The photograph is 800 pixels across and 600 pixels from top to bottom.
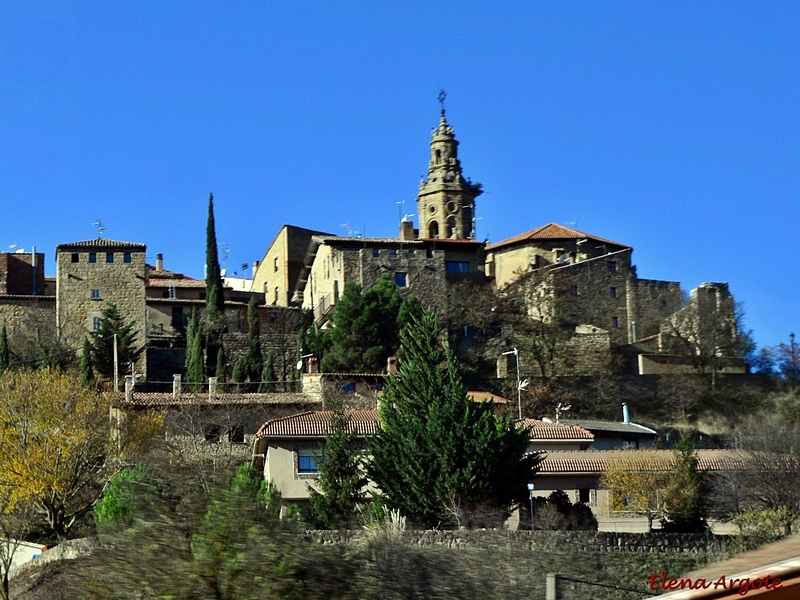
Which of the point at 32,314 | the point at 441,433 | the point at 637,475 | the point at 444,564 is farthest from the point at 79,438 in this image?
the point at 32,314

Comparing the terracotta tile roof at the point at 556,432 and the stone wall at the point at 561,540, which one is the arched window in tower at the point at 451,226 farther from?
the stone wall at the point at 561,540

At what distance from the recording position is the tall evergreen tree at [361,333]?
2105 inches

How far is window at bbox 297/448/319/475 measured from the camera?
38250 mm

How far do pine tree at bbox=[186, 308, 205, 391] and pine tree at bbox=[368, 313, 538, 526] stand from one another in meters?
20.7

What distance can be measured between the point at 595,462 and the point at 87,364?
25.7 m

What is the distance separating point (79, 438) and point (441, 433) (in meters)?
11.9

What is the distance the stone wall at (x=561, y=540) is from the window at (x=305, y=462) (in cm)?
1046

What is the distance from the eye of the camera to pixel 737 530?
34.0m

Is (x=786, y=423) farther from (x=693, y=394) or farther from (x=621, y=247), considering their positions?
(x=621, y=247)

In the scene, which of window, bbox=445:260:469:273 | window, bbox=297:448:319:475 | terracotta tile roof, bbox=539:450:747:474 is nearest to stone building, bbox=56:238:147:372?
window, bbox=445:260:469:273

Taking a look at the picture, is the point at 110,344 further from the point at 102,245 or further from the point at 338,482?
the point at 338,482

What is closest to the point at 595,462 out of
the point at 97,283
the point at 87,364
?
the point at 87,364

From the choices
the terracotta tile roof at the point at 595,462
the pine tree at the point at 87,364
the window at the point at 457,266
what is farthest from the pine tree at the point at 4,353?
the terracotta tile roof at the point at 595,462

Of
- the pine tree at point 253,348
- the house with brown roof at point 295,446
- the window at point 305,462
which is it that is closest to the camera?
the house with brown roof at point 295,446
